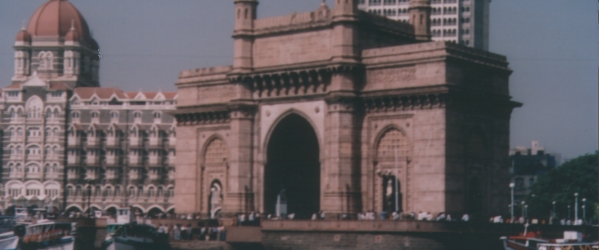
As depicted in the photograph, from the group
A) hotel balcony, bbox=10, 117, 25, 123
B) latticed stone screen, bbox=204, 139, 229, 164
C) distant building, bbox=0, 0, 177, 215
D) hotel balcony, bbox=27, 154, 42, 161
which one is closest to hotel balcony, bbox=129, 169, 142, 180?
distant building, bbox=0, 0, 177, 215

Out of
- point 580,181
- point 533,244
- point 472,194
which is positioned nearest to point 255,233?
point 472,194

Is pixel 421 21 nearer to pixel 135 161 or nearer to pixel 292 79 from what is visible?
pixel 292 79

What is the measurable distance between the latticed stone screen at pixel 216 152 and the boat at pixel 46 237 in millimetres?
12458

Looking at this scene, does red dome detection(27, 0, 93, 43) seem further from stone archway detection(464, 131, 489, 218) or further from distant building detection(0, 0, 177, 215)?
stone archway detection(464, 131, 489, 218)

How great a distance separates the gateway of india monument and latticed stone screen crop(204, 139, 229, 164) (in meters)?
0.10

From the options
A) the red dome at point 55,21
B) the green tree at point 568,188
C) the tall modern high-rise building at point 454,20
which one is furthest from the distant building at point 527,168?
the red dome at point 55,21

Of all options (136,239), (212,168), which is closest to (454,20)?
(212,168)

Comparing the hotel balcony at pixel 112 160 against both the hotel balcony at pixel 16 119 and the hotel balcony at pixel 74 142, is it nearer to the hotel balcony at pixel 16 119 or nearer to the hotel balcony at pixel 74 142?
the hotel balcony at pixel 74 142

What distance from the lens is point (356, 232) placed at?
65.1 m

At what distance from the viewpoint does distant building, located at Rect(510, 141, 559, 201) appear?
142 metres

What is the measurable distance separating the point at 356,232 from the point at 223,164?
17464 mm

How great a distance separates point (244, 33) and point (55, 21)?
78.0m

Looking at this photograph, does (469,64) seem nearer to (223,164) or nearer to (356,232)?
(356,232)

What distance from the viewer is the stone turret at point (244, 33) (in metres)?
76.4
